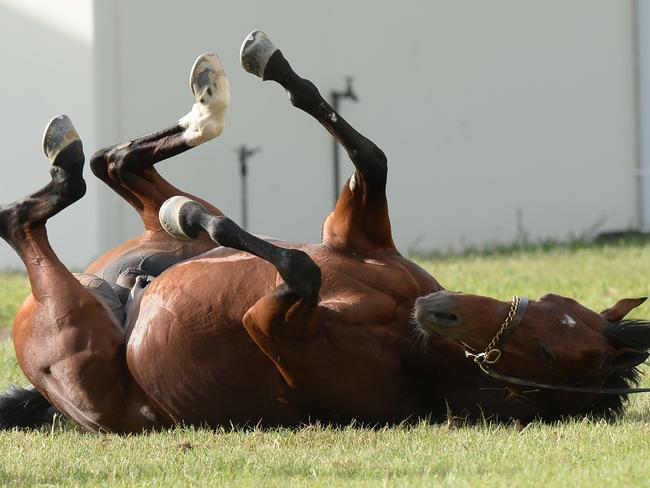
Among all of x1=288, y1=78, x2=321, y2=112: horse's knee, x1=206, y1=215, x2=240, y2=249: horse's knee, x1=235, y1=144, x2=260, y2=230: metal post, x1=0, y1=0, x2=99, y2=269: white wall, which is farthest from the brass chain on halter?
x1=235, y1=144, x2=260, y2=230: metal post

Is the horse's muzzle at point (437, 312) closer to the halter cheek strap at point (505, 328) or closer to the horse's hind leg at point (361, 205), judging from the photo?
the halter cheek strap at point (505, 328)

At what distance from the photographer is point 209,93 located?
546cm

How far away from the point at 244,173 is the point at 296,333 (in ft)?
29.0

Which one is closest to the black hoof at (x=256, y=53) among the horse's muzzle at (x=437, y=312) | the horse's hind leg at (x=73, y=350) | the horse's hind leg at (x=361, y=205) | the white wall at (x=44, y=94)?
the horse's hind leg at (x=361, y=205)

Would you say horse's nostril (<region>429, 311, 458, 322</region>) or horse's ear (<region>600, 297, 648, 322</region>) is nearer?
horse's nostril (<region>429, 311, 458, 322</region>)

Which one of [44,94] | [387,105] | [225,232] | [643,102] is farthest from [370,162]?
[643,102]

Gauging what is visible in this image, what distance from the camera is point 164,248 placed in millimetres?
5711

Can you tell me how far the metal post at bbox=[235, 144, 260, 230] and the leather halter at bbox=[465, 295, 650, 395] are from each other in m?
8.88

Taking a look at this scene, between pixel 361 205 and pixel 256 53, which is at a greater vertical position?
pixel 256 53

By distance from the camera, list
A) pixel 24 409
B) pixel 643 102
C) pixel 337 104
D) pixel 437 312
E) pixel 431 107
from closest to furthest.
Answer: pixel 437 312 → pixel 24 409 → pixel 337 104 → pixel 431 107 → pixel 643 102

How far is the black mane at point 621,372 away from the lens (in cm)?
440

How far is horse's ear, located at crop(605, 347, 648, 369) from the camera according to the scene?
14.3 feet

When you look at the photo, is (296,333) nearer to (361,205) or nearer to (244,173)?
(361,205)

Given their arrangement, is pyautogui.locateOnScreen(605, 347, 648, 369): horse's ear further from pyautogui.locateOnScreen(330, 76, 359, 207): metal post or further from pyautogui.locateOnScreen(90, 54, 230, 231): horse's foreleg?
pyautogui.locateOnScreen(330, 76, 359, 207): metal post
